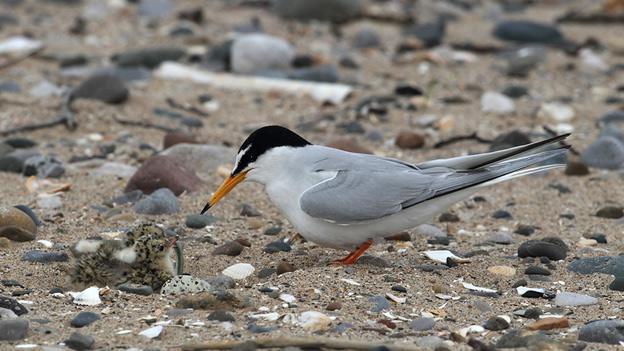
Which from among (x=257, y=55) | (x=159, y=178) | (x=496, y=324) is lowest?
(x=496, y=324)

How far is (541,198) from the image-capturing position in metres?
6.74

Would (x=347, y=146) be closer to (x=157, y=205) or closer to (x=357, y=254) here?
(x=157, y=205)

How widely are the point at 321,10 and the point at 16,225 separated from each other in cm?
597

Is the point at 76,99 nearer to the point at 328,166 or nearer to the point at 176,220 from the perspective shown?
the point at 176,220

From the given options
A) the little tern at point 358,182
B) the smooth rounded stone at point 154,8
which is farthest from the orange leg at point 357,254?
the smooth rounded stone at point 154,8

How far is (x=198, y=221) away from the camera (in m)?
5.89

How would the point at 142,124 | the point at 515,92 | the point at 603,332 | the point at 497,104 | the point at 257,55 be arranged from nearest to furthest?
the point at 603,332
the point at 142,124
the point at 497,104
the point at 515,92
the point at 257,55

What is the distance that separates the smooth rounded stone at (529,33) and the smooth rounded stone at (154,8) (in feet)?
11.0

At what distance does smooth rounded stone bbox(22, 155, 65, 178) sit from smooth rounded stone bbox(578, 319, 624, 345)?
11.8 ft

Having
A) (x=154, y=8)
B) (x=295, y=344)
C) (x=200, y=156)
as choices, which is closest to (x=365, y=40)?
(x=154, y=8)

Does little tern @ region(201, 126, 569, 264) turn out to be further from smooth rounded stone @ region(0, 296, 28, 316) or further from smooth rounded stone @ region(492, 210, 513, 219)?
smooth rounded stone @ region(0, 296, 28, 316)

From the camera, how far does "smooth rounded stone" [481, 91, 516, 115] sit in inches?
337

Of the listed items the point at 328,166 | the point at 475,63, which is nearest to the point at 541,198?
the point at 328,166

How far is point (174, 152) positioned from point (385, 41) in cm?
406
